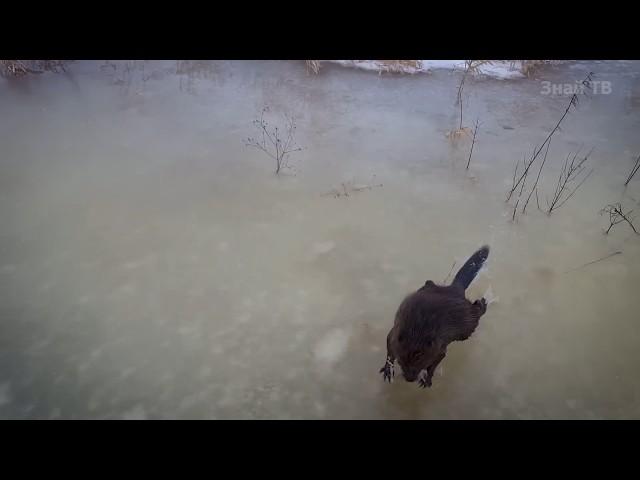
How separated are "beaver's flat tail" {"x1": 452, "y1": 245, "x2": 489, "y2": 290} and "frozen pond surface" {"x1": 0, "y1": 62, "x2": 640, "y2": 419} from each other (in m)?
0.27

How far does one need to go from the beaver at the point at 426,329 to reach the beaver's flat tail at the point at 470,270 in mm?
219

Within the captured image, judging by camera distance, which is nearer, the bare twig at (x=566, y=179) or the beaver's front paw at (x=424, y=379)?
the beaver's front paw at (x=424, y=379)

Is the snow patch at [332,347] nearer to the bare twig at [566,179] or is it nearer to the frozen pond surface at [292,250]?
the frozen pond surface at [292,250]

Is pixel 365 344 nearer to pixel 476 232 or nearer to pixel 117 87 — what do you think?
pixel 476 232

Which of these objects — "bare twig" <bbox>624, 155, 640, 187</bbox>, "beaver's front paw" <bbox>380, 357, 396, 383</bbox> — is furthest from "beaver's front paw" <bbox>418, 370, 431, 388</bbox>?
"bare twig" <bbox>624, 155, 640, 187</bbox>

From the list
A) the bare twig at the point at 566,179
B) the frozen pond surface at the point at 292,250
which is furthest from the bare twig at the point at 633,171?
the bare twig at the point at 566,179

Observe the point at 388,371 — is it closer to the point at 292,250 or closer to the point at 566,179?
the point at 292,250

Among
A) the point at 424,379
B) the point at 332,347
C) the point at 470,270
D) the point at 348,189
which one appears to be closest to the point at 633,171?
the point at 470,270

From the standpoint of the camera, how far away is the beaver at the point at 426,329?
7.83 ft

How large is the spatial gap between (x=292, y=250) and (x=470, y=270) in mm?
1319

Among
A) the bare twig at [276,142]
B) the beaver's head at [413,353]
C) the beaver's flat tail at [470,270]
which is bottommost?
the beaver's head at [413,353]

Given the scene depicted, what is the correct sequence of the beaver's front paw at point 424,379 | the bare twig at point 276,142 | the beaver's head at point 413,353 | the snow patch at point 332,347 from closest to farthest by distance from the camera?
the beaver's head at point 413,353 < the beaver's front paw at point 424,379 < the snow patch at point 332,347 < the bare twig at point 276,142

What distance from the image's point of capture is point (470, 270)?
306 cm

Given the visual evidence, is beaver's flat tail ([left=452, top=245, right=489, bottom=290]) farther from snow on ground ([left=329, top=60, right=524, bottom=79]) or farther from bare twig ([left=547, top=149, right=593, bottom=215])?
snow on ground ([left=329, top=60, right=524, bottom=79])
